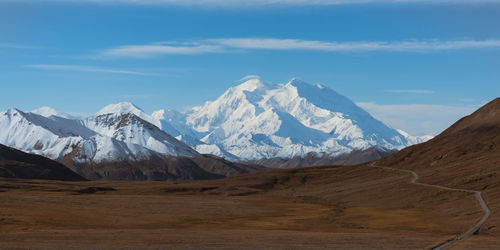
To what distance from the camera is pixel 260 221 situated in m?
106

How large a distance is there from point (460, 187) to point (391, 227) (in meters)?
44.0

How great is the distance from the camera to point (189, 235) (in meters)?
76.6

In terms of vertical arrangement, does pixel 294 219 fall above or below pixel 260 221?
below

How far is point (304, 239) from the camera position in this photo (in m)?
72.3

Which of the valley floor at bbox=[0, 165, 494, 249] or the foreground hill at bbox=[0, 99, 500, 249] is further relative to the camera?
the foreground hill at bbox=[0, 99, 500, 249]

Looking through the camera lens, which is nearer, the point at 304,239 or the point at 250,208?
the point at 304,239

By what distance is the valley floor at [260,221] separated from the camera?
229ft

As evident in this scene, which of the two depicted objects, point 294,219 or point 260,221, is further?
point 294,219

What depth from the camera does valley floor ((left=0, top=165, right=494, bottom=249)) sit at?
69.7 meters

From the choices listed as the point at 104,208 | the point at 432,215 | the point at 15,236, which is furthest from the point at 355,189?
the point at 15,236

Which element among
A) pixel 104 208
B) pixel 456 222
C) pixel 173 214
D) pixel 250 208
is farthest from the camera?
pixel 250 208

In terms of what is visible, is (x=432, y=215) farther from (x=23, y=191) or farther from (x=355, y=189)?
(x=23, y=191)

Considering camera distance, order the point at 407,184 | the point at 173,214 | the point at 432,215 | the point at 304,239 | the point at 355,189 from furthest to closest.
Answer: the point at 355,189 → the point at 407,184 → the point at 173,214 → the point at 432,215 → the point at 304,239

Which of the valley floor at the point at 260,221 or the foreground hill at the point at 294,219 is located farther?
the foreground hill at the point at 294,219
